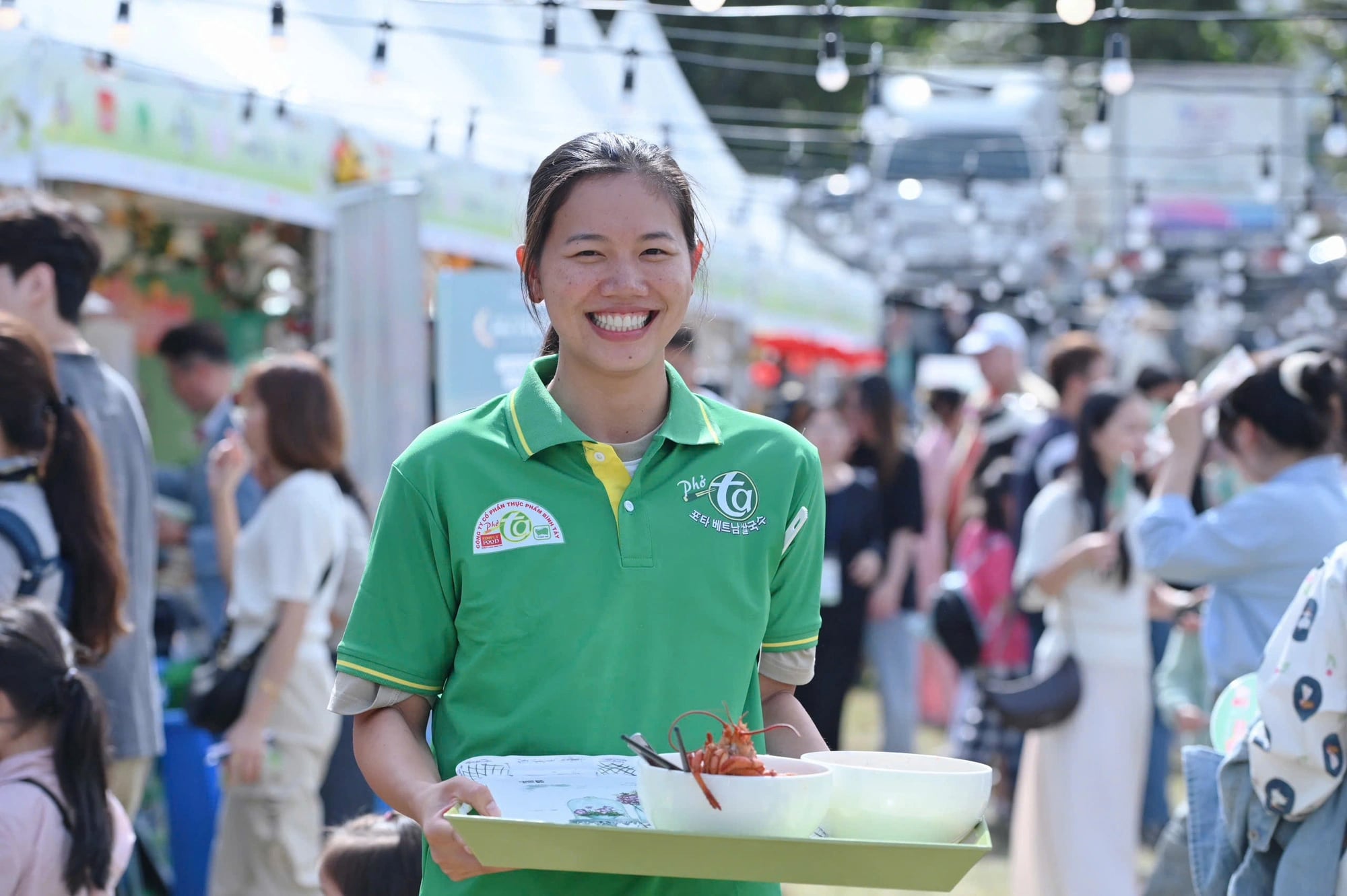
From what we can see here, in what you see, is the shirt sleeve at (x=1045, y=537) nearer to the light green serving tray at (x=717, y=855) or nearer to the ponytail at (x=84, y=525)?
the ponytail at (x=84, y=525)

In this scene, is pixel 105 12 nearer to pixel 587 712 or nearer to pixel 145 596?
pixel 145 596

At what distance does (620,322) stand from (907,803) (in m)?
0.64

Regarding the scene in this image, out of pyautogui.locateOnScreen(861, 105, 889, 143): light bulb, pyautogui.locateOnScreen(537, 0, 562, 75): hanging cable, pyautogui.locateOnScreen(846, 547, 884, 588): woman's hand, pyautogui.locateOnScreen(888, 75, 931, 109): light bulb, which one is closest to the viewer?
pyautogui.locateOnScreen(537, 0, 562, 75): hanging cable

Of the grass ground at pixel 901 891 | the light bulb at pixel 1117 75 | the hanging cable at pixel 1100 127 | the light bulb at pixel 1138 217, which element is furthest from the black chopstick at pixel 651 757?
the light bulb at pixel 1138 217

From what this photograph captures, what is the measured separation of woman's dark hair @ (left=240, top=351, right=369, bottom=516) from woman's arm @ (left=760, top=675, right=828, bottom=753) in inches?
108

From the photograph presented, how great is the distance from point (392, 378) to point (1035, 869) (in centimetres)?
270

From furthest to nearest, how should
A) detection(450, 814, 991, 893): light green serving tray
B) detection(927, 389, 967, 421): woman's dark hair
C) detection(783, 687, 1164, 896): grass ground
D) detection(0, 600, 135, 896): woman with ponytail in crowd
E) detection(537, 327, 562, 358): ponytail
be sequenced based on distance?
detection(927, 389, 967, 421): woman's dark hair → detection(783, 687, 1164, 896): grass ground → detection(0, 600, 135, 896): woman with ponytail in crowd → detection(537, 327, 562, 358): ponytail → detection(450, 814, 991, 893): light green serving tray

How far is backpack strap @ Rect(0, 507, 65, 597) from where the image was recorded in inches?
125

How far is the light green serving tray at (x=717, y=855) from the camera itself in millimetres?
1610

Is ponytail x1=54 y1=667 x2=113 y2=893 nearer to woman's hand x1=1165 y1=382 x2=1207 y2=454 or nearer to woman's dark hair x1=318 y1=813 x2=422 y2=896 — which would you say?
woman's dark hair x1=318 y1=813 x2=422 y2=896

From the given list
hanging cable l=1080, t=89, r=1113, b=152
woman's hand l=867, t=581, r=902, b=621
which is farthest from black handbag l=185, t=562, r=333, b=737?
hanging cable l=1080, t=89, r=1113, b=152

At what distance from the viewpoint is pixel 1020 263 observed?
19172 millimetres

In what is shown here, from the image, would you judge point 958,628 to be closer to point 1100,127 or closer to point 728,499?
point 1100,127

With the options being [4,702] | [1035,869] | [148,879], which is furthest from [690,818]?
[1035,869]
